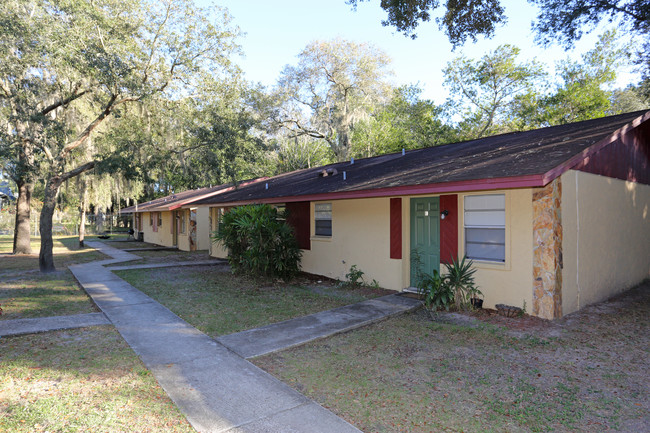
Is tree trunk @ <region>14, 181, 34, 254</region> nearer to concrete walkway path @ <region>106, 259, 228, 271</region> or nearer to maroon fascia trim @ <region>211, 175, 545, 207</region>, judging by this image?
concrete walkway path @ <region>106, 259, 228, 271</region>

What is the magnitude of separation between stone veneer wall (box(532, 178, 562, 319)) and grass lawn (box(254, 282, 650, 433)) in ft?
1.21

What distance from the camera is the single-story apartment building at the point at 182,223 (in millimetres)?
19578

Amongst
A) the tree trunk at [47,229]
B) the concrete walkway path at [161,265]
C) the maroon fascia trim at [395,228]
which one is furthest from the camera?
the concrete walkway path at [161,265]

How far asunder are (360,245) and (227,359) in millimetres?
5540

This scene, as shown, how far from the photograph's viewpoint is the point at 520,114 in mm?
22672

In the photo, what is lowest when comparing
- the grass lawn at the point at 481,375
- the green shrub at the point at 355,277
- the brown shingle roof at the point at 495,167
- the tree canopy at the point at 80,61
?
the grass lawn at the point at 481,375

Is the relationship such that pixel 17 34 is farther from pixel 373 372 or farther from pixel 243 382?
pixel 373 372

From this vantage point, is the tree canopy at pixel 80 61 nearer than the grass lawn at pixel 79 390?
No

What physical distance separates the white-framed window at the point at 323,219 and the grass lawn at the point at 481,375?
16.3ft

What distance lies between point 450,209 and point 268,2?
1030 centimetres

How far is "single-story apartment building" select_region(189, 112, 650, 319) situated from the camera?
6.24 m

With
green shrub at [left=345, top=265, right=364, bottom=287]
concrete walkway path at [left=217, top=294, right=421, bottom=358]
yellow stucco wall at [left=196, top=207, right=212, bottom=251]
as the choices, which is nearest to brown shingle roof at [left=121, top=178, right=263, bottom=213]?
yellow stucco wall at [left=196, top=207, right=212, bottom=251]

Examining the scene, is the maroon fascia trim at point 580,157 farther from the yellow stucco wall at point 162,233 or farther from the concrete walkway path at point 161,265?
the yellow stucco wall at point 162,233

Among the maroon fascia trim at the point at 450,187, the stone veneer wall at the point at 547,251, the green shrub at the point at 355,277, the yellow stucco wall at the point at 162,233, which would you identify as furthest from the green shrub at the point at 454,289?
the yellow stucco wall at the point at 162,233
